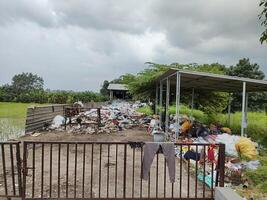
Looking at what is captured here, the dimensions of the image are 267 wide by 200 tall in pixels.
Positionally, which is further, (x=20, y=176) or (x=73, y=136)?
(x=73, y=136)

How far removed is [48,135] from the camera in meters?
14.6

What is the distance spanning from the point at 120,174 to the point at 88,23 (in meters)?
12.2

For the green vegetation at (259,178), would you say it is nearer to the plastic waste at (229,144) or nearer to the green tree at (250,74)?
the plastic waste at (229,144)

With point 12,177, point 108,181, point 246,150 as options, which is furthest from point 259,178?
point 12,177

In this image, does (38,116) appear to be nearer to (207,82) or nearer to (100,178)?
(207,82)

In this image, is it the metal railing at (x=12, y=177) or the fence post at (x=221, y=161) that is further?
the fence post at (x=221, y=161)

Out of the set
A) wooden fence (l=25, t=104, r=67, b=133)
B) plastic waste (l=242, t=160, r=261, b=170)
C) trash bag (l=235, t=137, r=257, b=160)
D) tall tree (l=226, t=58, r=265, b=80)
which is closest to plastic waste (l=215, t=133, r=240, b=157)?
trash bag (l=235, t=137, r=257, b=160)

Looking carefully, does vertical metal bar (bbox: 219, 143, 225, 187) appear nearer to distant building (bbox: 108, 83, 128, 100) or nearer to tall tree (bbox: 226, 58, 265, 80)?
tall tree (bbox: 226, 58, 265, 80)

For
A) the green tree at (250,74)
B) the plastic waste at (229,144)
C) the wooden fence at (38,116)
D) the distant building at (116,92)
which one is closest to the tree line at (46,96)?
the distant building at (116,92)

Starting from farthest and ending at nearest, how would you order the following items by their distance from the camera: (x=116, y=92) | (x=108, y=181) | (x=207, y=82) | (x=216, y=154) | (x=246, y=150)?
(x=116, y=92)
(x=207, y=82)
(x=246, y=150)
(x=216, y=154)
(x=108, y=181)

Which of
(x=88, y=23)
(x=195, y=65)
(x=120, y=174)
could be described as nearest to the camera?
(x=120, y=174)

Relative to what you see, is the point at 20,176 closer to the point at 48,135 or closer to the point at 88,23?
the point at 48,135

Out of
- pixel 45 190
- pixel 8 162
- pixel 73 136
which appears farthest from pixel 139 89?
pixel 45 190

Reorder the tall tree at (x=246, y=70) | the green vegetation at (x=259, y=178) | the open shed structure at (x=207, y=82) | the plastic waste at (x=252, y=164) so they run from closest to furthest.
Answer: the green vegetation at (x=259, y=178)
the plastic waste at (x=252, y=164)
the open shed structure at (x=207, y=82)
the tall tree at (x=246, y=70)
